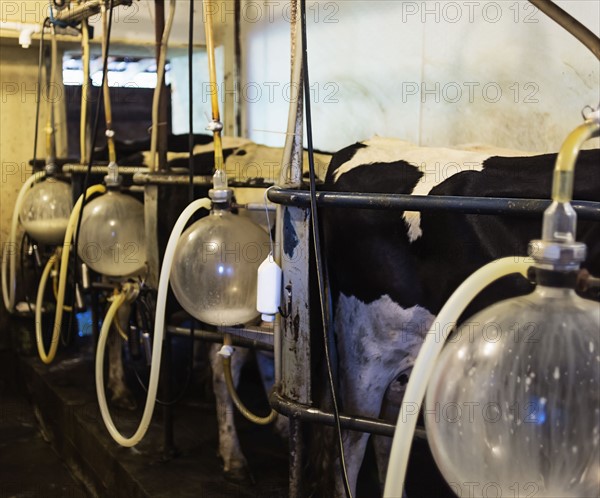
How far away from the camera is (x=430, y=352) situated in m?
1.02

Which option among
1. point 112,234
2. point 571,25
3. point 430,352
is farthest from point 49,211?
point 430,352

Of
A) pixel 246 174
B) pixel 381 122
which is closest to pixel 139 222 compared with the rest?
pixel 246 174

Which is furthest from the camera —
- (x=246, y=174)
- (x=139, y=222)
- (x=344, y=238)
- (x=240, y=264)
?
(x=246, y=174)

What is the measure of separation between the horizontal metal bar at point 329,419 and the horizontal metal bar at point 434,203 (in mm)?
A: 473

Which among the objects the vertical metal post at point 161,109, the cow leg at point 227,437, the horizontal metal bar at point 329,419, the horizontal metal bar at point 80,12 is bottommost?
the cow leg at point 227,437

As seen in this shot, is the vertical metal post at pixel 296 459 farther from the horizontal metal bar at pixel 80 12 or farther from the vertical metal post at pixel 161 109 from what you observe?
the horizontal metal bar at pixel 80 12

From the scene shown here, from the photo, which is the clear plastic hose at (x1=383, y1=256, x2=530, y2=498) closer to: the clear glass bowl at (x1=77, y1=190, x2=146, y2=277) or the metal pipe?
the metal pipe

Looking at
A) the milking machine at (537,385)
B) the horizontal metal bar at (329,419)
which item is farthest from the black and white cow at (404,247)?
the milking machine at (537,385)

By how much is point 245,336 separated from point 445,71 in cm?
150

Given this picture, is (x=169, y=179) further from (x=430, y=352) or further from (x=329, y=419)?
(x=430, y=352)

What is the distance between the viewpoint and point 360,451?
2020mm

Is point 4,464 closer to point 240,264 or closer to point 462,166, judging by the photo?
point 240,264

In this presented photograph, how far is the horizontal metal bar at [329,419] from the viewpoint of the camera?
1520 mm

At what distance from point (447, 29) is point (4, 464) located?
2630 mm
